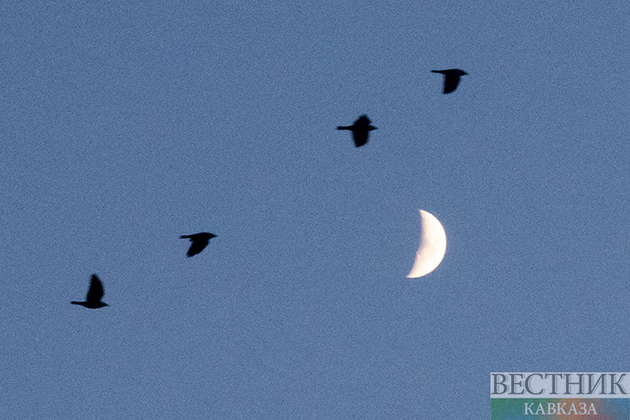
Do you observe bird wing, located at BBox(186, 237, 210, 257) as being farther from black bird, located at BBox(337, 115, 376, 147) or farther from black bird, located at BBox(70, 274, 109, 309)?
black bird, located at BBox(337, 115, 376, 147)

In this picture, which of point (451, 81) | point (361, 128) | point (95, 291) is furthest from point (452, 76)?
point (95, 291)

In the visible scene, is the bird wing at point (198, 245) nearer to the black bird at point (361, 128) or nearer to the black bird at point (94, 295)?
the black bird at point (94, 295)

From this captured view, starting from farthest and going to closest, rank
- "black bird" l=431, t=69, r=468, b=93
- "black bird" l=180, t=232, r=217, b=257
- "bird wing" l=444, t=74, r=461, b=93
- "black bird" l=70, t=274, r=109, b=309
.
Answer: "black bird" l=431, t=69, r=468, b=93, "bird wing" l=444, t=74, r=461, b=93, "black bird" l=180, t=232, r=217, b=257, "black bird" l=70, t=274, r=109, b=309

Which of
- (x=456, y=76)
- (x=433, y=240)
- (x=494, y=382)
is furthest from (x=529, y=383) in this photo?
(x=456, y=76)

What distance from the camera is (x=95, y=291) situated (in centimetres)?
3031

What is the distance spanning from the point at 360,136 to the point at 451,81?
4036 mm

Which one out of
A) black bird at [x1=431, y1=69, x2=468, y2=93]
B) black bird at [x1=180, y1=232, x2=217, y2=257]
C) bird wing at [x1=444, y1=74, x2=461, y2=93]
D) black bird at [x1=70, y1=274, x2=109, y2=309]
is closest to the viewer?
black bird at [x1=70, y1=274, x2=109, y2=309]

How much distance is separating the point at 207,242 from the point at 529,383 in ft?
97.3

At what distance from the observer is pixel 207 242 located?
31594mm

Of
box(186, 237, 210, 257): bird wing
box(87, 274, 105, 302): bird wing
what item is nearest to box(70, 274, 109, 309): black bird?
box(87, 274, 105, 302): bird wing

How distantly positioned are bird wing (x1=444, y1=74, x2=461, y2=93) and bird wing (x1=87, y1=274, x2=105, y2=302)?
10.6m

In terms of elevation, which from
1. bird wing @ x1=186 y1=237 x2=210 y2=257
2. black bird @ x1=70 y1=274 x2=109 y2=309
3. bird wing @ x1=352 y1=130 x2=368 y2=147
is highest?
bird wing @ x1=352 y1=130 x2=368 y2=147

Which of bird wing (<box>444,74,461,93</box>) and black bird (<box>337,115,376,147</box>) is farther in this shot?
bird wing (<box>444,74,461,93</box>)

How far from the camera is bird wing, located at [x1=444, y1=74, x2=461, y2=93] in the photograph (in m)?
32.6
